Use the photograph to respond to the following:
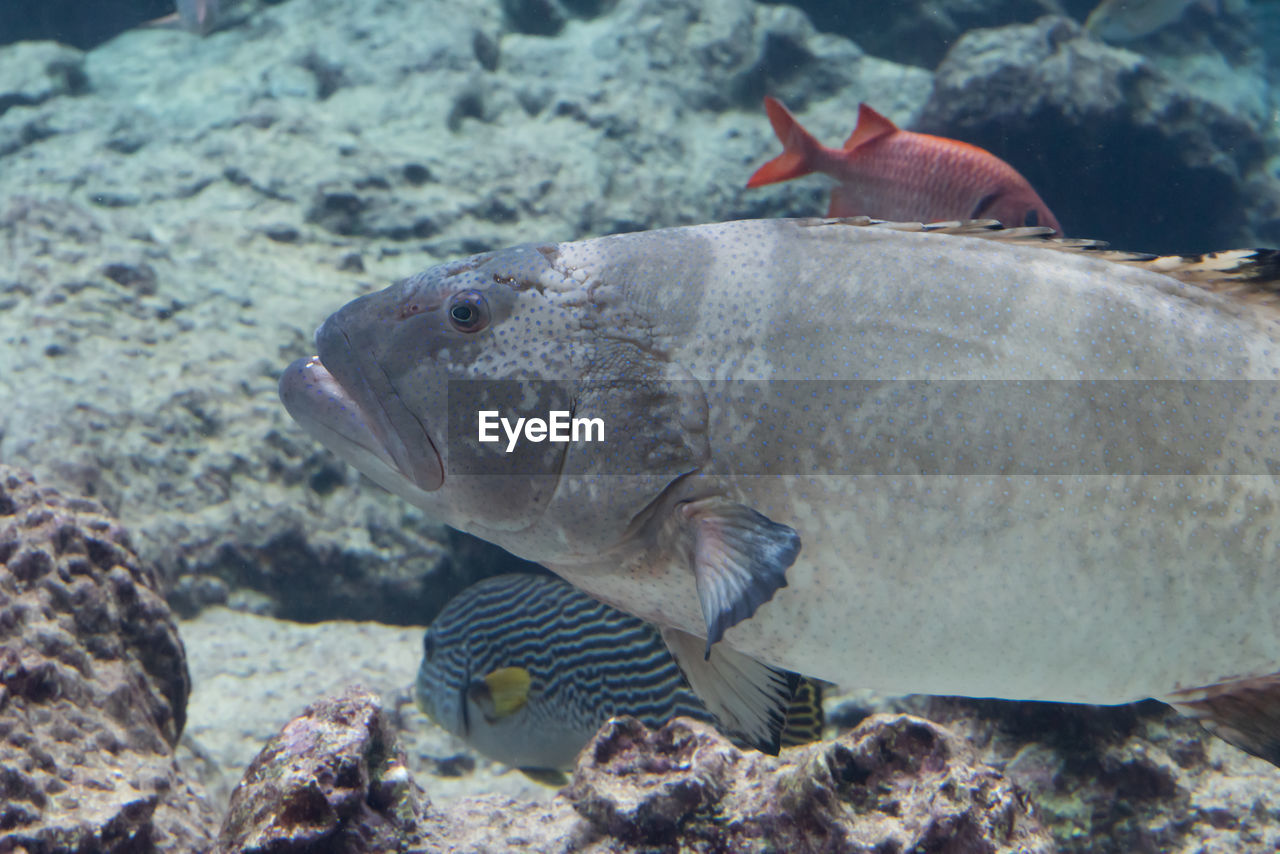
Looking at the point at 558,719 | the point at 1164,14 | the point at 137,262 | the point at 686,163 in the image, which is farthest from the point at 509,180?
the point at 1164,14

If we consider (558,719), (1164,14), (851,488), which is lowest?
(558,719)

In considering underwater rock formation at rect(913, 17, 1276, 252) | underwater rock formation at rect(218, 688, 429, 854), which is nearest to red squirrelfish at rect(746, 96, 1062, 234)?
underwater rock formation at rect(218, 688, 429, 854)

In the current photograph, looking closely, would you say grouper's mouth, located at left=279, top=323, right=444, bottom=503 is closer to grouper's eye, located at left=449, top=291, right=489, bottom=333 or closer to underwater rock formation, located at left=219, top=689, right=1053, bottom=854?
grouper's eye, located at left=449, top=291, right=489, bottom=333

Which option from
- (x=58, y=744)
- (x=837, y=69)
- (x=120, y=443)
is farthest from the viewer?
(x=837, y=69)

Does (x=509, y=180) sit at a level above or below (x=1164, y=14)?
below

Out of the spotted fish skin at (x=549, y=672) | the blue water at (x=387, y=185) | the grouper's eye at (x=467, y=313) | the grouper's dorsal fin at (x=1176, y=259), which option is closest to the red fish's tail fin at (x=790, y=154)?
the blue water at (x=387, y=185)

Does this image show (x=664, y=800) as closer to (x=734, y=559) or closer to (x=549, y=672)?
(x=734, y=559)

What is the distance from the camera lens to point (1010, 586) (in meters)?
1.80

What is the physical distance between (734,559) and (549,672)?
1.92 meters

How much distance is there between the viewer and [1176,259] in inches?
76.6

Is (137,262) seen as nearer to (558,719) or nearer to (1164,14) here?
(558,719)

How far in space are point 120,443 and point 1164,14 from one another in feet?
47.8

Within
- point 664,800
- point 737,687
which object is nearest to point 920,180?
point 737,687

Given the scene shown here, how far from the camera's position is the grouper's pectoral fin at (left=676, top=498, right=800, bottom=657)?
1.54 meters
